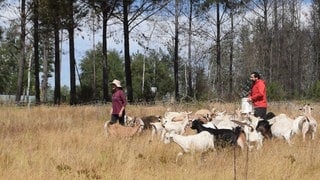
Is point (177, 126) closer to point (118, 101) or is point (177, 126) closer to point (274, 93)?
point (118, 101)

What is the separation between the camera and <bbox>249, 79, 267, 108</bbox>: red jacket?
42.6 feet

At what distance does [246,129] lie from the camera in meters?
11.3

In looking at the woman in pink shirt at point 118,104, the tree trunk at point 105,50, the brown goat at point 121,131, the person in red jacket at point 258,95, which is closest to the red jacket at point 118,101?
the woman in pink shirt at point 118,104

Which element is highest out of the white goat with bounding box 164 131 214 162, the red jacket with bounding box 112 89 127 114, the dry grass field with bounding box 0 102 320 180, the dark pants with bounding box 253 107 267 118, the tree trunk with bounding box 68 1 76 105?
the tree trunk with bounding box 68 1 76 105

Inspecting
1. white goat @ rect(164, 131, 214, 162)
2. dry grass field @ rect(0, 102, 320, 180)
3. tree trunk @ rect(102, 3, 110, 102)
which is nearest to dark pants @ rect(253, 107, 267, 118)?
dry grass field @ rect(0, 102, 320, 180)

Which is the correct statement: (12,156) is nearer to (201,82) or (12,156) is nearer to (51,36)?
(51,36)

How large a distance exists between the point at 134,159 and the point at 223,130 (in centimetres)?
195

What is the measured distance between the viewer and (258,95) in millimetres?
13039

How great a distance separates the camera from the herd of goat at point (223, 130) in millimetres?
10000

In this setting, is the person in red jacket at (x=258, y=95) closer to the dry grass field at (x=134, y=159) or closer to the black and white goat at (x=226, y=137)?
the dry grass field at (x=134, y=159)

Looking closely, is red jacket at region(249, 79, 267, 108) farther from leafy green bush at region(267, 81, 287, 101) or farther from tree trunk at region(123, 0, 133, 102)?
leafy green bush at region(267, 81, 287, 101)

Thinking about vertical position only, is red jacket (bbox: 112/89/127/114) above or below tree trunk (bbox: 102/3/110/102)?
below

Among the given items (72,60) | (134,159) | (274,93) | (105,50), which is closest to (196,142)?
(134,159)

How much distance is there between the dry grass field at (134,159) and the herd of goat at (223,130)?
19cm
